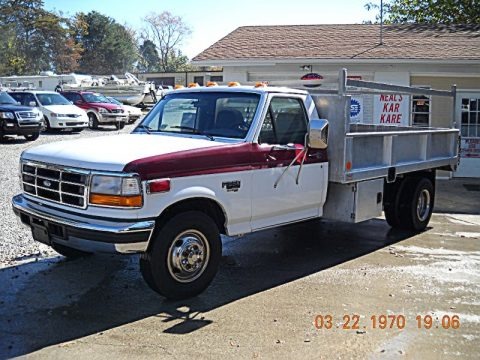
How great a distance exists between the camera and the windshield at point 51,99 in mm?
23016

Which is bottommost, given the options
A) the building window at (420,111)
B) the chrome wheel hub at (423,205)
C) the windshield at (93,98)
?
the chrome wheel hub at (423,205)

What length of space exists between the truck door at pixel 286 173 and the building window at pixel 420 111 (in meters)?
8.15

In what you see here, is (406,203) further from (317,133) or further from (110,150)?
(110,150)

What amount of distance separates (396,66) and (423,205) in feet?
19.0

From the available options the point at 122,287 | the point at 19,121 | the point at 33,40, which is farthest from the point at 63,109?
the point at 33,40

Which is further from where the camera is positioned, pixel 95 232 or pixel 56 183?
pixel 56 183

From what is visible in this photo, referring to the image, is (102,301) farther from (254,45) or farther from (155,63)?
(155,63)

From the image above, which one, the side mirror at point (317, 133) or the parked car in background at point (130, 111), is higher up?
the parked car in background at point (130, 111)

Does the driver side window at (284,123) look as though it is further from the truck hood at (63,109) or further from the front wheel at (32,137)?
the truck hood at (63,109)

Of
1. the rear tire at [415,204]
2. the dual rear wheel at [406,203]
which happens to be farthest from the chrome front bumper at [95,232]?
the rear tire at [415,204]

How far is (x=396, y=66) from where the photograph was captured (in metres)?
13.8

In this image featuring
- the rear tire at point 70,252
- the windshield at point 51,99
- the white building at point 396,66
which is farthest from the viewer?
the windshield at point 51,99

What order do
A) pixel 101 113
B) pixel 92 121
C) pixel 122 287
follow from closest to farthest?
pixel 122 287 < pixel 101 113 < pixel 92 121

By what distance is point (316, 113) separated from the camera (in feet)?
22.5
